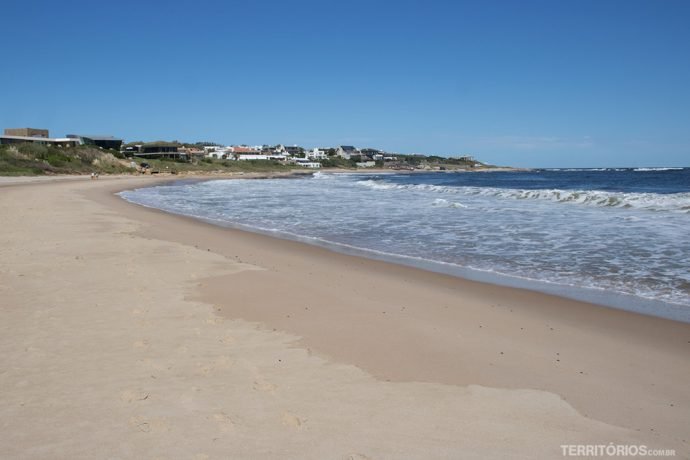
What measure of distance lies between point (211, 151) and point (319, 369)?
6182 inches

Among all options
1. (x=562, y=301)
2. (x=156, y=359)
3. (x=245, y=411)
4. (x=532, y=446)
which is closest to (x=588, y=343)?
(x=562, y=301)

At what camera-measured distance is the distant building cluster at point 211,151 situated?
89812 mm

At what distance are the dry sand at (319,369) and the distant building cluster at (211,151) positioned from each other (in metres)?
80.1

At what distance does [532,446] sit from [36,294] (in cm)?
588

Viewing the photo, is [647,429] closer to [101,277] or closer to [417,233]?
[101,277]

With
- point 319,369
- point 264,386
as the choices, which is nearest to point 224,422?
point 264,386

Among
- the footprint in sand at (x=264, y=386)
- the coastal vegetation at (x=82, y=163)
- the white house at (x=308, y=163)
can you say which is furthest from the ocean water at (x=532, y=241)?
the white house at (x=308, y=163)

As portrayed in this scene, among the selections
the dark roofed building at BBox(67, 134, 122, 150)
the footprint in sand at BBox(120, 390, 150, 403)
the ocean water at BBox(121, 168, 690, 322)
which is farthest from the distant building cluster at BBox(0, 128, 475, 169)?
the footprint in sand at BBox(120, 390, 150, 403)

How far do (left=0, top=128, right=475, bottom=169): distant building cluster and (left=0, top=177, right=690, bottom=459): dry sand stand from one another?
8007 centimetres

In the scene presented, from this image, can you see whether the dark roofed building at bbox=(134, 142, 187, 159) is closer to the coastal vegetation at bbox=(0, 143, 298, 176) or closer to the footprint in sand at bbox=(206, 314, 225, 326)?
the coastal vegetation at bbox=(0, 143, 298, 176)

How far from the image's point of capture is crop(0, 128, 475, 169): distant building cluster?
89.8 meters

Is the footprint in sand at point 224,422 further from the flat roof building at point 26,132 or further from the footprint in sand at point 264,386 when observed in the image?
the flat roof building at point 26,132

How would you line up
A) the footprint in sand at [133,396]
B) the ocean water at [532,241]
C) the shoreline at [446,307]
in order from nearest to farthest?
the footprint in sand at [133,396] → the shoreline at [446,307] → the ocean water at [532,241]

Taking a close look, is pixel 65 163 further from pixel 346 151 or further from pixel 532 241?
pixel 346 151
